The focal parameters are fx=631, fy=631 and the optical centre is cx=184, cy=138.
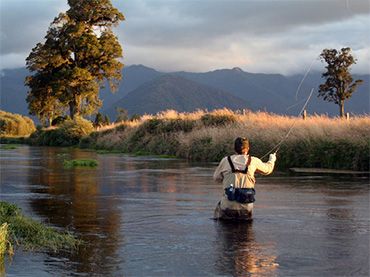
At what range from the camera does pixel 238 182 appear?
10430 mm

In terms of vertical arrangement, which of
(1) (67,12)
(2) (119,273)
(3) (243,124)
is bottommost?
(2) (119,273)

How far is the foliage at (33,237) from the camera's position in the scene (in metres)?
8.43

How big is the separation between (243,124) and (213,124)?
18.1ft

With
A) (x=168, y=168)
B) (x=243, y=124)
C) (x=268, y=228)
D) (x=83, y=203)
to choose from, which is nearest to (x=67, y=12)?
(x=243, y=124)

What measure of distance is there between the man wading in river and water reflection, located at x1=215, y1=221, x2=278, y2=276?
487mm

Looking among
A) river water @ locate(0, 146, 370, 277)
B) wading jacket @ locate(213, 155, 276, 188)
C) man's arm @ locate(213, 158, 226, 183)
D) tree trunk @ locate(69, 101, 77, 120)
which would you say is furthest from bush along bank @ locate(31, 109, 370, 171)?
tree trunk @ locate(69, 101, 77, 120)

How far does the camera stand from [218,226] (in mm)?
10219

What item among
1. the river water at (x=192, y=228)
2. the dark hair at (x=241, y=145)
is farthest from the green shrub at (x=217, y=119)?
the dark hair at (x=241, y=145)

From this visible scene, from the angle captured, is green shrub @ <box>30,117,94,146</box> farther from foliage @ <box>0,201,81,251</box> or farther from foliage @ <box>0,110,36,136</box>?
foliage @ <box>0,201,81,251</box>

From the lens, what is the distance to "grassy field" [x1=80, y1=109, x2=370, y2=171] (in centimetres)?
2253

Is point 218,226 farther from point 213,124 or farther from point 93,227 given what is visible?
point 213,124

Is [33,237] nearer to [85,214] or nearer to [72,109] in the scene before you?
[85,214]

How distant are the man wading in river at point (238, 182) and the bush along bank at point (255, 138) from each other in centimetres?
1184

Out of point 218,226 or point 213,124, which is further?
point 213,124
